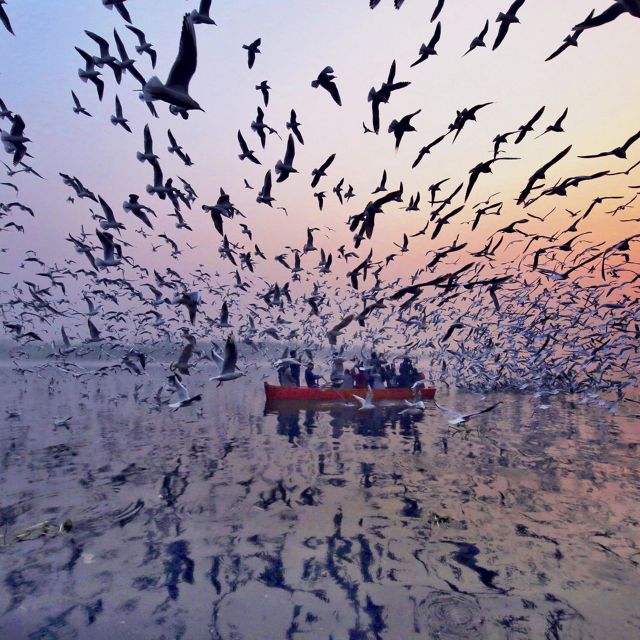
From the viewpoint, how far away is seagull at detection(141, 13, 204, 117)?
5.20 meters

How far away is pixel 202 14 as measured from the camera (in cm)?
695

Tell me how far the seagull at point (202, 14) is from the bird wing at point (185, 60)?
200cm

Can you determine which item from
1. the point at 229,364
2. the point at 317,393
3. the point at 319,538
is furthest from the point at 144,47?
the point at 317,393

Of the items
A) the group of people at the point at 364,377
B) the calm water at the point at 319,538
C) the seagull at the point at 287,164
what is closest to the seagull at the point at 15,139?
the seagull at the point at 287,164

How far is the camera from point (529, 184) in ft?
26.6

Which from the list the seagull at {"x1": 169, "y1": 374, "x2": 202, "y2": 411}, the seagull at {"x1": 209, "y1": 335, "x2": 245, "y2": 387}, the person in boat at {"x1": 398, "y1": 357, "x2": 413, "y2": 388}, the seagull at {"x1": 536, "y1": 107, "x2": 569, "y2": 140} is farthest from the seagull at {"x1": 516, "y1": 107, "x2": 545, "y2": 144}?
the person in boat at {"x1": 398, "y1": 357, "x2": 413, "y2": 388}

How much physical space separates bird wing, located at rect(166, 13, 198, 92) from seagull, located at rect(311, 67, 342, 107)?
3655 mm

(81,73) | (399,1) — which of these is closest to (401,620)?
(399,1)

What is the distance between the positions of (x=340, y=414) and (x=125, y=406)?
1188cm

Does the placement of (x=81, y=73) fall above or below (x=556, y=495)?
above

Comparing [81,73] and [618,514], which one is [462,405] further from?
[81,73]

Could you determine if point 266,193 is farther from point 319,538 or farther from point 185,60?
point 319,538

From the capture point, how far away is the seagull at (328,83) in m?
8.48

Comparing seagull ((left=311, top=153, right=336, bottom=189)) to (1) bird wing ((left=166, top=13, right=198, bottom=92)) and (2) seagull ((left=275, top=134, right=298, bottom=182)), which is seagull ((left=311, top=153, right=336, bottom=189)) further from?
(1) bird wing ((left=166, top=13, right=198, bottom=92))
